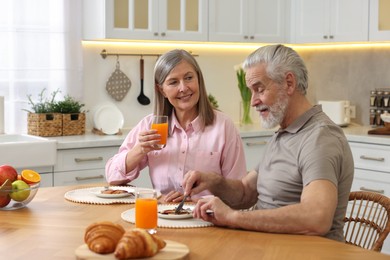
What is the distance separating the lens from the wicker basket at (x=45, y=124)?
443cm

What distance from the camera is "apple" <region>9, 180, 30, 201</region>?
8.12 ft

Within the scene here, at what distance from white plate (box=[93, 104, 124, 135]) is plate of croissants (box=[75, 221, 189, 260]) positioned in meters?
2.90

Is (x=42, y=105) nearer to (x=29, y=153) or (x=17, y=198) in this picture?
(x=29, y=153)

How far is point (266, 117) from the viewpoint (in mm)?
2543

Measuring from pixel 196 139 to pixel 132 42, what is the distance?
2.07 metres

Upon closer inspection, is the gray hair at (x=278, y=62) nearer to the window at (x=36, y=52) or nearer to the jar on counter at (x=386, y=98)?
the window at (x=36, y=52)

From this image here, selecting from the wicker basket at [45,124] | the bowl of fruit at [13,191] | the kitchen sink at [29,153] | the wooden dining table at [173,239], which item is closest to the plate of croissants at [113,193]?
the wooden dining table at [173,239]

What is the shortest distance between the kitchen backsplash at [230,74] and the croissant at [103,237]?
3.09 m

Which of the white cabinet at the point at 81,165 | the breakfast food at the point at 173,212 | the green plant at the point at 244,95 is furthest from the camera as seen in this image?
the green plant at the point at 244,95

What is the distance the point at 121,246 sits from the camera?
1.78 m

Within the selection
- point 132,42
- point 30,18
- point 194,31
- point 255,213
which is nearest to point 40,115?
point 30,18

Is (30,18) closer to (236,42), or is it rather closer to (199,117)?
(236,42)

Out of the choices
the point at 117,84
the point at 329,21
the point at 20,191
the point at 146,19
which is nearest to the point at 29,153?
the point at 117,84

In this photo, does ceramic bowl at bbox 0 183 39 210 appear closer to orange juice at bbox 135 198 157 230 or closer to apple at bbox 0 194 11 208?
apple at bbox 0 194 11 208
